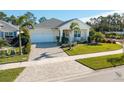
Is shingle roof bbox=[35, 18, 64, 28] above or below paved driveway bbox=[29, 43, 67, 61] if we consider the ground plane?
above

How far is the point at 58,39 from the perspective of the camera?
30203mm

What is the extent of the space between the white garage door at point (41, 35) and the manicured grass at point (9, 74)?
18111mm

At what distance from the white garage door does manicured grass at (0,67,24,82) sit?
18.1m

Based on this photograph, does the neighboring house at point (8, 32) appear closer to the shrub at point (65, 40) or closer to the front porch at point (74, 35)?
the front porch at point (74, 35)

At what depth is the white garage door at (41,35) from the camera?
3152 centimetres

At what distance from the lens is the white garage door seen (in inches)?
1241

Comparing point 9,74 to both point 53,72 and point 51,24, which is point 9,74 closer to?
point 53,72

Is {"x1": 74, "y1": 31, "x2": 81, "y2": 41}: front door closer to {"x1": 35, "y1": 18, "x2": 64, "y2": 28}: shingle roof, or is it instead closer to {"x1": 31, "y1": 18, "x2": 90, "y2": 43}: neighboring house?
{"x1": 31, "y1": 18, "x2": 90, "y2": 43}: neighboring house

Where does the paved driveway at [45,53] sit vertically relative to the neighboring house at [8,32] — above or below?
below

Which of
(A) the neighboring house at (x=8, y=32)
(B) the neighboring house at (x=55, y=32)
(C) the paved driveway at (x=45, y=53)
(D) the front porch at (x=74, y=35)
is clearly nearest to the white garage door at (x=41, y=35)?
(B) the neighboring house at (x=55, y=32)

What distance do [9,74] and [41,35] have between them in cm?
1965

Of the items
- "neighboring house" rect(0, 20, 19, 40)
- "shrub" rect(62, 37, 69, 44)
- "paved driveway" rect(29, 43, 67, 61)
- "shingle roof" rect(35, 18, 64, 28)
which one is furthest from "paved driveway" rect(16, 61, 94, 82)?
"neighboring house" rect(0, 20, 19, 40)

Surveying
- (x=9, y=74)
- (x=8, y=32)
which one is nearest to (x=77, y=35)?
(x=8, y=32)

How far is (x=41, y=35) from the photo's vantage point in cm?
3164
